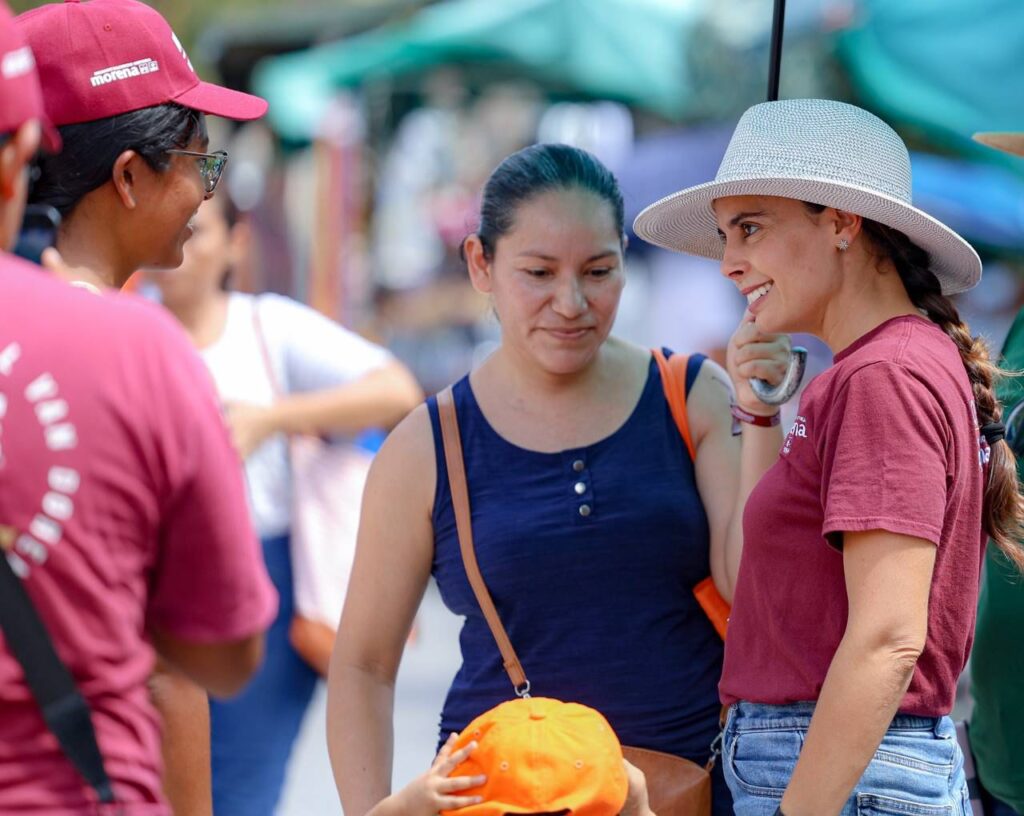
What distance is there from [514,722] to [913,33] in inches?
328

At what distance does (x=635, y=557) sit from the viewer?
2799 millimetres

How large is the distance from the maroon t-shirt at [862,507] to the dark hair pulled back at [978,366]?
6 cm

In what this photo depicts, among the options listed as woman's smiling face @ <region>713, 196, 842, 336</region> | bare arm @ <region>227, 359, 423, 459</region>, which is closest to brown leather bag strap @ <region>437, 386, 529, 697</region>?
woman's smiling face @ <region>713, 196, 842, 336</region>

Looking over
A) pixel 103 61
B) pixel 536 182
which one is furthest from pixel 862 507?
pixel 103 61

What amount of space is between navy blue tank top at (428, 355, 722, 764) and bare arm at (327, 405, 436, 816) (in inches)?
2.6

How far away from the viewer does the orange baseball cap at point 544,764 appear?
86.1 inches

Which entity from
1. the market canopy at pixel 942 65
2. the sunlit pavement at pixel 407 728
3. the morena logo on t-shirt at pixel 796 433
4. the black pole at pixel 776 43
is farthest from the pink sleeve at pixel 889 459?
the market canopy at pixel 942 65

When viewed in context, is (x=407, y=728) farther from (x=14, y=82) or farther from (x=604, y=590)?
(x=14, y=82)

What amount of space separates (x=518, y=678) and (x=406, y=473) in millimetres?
453

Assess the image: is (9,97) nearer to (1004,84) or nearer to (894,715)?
(894,715)

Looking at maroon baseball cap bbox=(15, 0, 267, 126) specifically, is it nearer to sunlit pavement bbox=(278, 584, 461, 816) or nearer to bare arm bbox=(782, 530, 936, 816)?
bare arm bbox=(782, 530, 936, 816)

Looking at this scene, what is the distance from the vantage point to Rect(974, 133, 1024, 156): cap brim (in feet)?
10.8

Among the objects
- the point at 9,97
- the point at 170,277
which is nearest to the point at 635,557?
the point at 9,97

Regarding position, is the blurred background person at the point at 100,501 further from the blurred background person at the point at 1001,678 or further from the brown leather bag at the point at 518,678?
the blurred background person at the point at 1001,678
